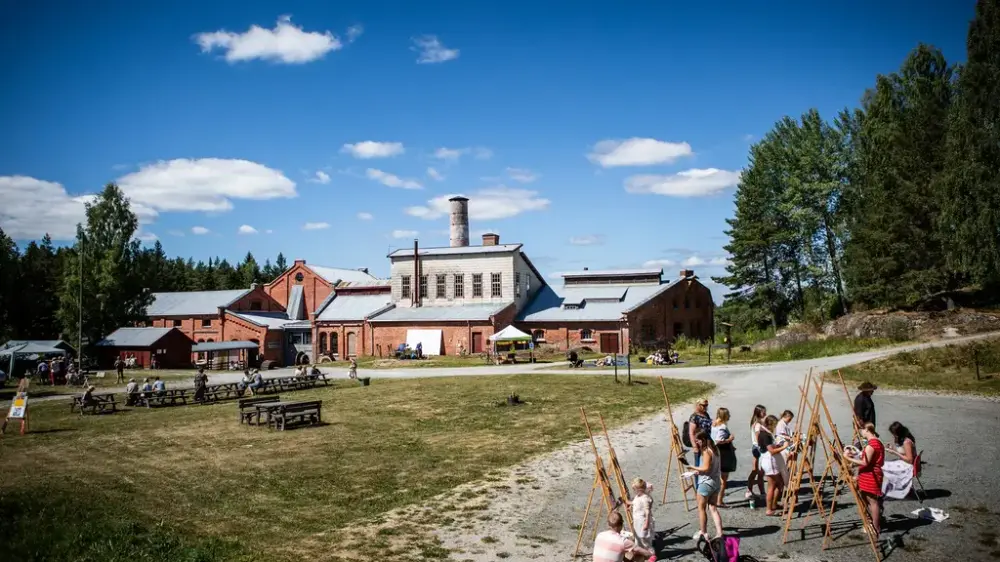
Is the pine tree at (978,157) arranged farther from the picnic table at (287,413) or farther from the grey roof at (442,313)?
the picnic table at (287,413)

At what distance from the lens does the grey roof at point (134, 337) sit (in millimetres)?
51344

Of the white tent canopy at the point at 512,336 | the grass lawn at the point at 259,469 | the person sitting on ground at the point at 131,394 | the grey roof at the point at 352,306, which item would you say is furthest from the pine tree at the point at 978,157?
the grey roof at the point at 352,306

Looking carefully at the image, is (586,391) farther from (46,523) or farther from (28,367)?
(28,367)

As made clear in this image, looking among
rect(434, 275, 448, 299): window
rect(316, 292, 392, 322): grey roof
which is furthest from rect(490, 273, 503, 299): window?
rect(316, 292, 392, 322): grey roof

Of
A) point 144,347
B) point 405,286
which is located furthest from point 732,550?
point 144,347

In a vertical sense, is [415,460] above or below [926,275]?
below

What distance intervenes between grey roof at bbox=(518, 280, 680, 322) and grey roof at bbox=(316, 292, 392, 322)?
14.8m

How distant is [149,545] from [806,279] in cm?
5673

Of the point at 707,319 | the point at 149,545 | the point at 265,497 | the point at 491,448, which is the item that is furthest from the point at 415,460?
the point at 707,319

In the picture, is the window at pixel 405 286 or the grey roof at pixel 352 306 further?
the window at pixel 405 286

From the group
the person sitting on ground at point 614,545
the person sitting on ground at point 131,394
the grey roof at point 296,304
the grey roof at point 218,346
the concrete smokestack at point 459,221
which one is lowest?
the person sitting on ground at point 614,545

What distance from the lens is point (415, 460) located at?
16.2 m

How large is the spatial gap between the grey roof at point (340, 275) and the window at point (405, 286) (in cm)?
702

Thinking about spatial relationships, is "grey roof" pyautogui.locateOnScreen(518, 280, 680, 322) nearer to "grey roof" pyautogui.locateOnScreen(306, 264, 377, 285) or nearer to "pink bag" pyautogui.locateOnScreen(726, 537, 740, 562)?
"grey roof" pyautogui.locateOnScreen(306, 264, 377, 285)
